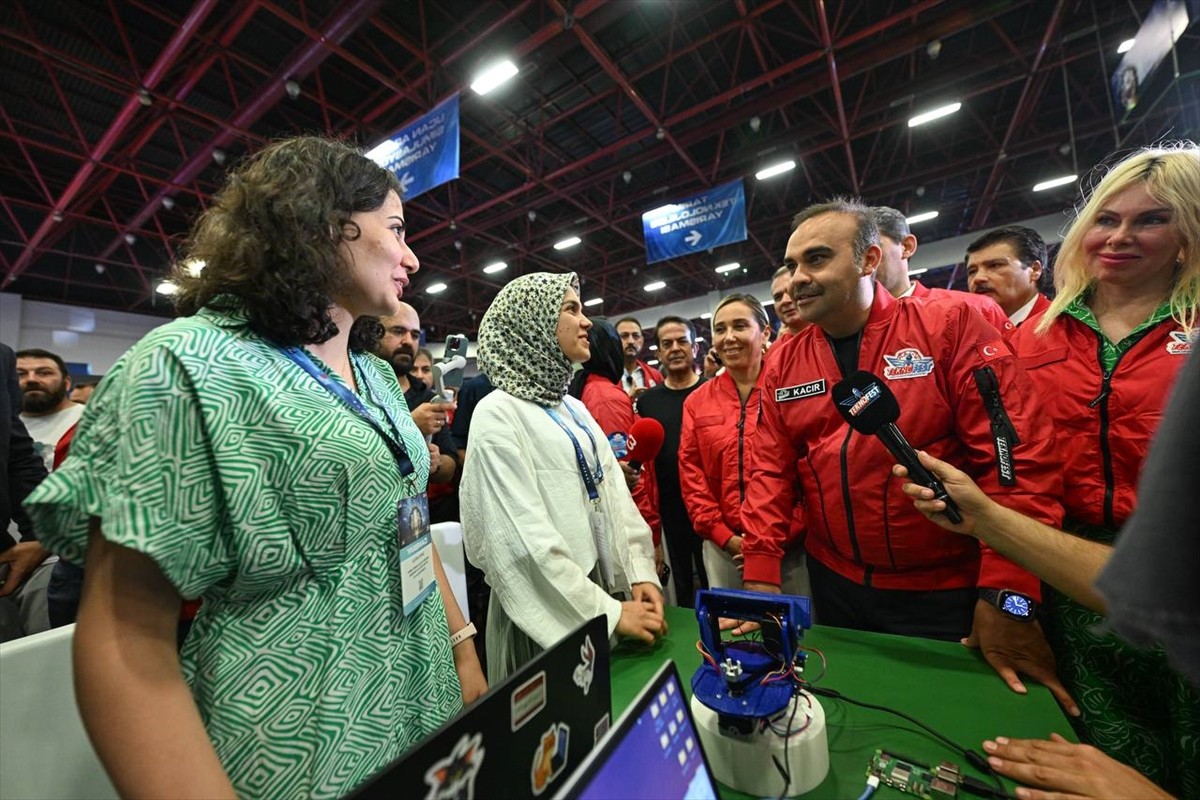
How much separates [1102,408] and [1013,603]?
0.53 meters

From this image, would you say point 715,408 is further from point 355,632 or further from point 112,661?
point 112,661

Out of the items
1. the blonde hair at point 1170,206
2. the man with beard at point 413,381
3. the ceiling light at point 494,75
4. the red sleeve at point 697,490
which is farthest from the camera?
the ceiling light at point 494,75

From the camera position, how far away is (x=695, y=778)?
576 mm

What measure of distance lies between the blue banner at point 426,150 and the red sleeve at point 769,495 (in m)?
4.26

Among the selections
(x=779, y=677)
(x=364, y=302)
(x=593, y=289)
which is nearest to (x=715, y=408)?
(x=779, y=677)

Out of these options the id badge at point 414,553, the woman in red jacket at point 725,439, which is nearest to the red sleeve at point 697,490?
the woman in red jacket at point 725,439

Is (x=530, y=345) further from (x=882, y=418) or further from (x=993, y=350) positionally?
(x=993, y=350)

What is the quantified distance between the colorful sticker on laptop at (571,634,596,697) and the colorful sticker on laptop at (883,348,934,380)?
128 centimetres

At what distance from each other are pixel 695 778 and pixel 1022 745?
A: 1.92 feet

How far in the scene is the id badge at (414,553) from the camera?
779mm

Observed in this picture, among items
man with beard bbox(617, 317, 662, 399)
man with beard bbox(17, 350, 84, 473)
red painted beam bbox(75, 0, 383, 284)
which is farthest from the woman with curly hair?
red painted beam bbox(75, 0, 383, 284)

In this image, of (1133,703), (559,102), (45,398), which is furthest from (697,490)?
(559,102)

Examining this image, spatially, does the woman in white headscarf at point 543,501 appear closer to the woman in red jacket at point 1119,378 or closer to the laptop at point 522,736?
the laptop at point 522,736

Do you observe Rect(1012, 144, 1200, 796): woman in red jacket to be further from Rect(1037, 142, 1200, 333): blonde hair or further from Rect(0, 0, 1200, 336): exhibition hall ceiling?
Rect(0, 0, 1200, 336): exhibition hall ceiling
